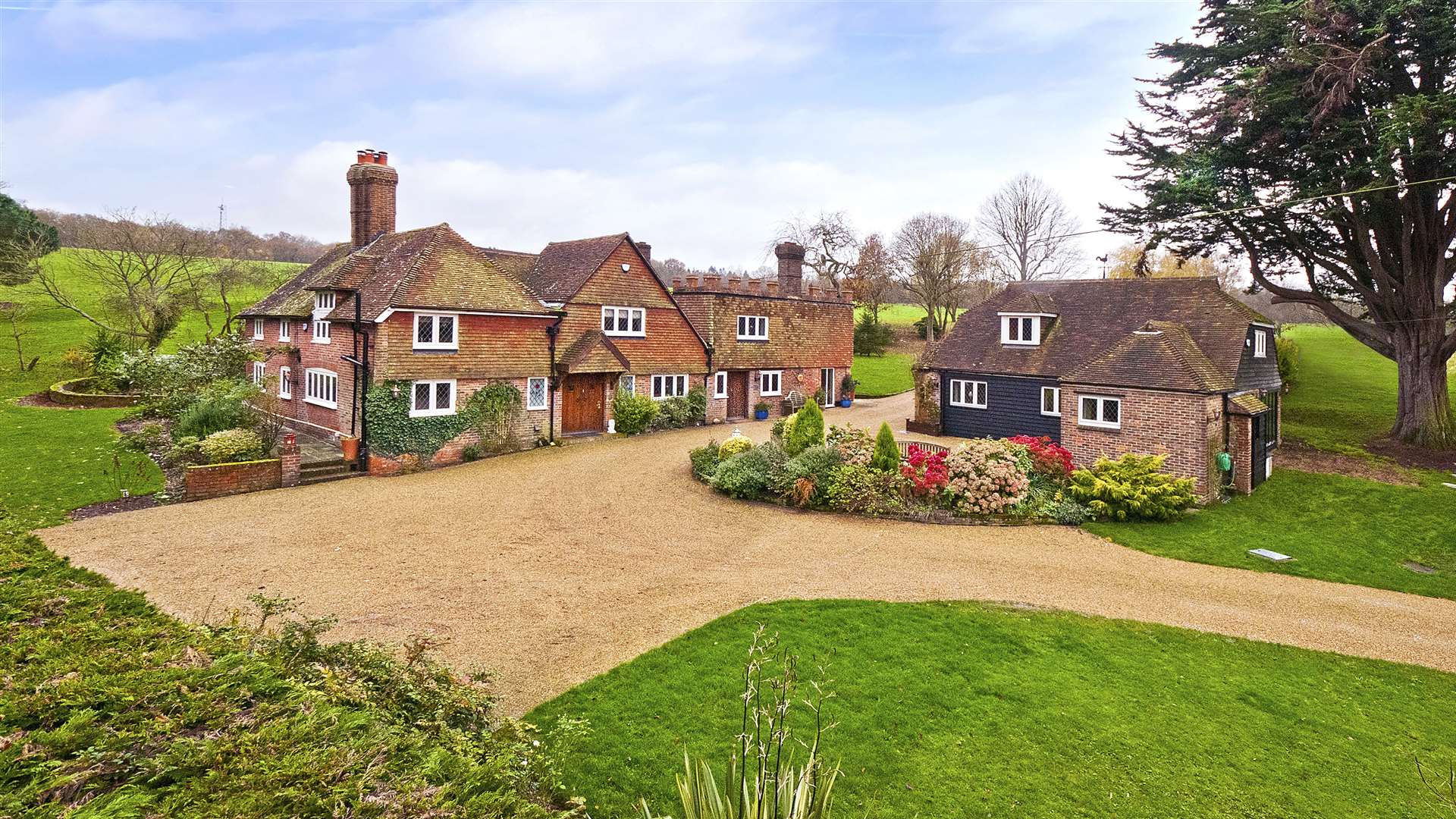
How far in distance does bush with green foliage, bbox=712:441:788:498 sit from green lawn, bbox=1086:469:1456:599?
7.73 meters

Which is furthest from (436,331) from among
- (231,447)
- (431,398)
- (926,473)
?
(926,473)

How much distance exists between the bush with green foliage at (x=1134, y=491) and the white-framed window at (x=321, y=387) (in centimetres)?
2224

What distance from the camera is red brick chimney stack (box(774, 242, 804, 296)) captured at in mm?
34031

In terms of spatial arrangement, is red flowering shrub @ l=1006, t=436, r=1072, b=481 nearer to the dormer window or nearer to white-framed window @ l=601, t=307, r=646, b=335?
the dormer window

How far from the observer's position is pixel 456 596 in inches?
430

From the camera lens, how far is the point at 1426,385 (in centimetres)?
2300

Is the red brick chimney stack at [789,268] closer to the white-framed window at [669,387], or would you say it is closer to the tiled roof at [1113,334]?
the white-framed window at [669,387]

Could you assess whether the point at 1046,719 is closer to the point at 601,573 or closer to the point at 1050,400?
the point at 601,573

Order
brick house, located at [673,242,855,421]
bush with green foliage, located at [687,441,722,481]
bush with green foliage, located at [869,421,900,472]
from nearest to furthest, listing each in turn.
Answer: bush with green foliage, located at [869,421,900,472] → bush with green foliage, located at [687,441,722,481] → brick house, located at [673,242,855,421]

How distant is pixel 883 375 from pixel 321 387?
33.8 m

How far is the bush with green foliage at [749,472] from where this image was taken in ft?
59.5

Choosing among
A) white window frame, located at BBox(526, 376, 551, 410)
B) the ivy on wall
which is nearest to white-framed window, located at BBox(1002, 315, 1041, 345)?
white window frame, located at BBox(526, 376, 551, 410)

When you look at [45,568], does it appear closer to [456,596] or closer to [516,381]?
[456,596]

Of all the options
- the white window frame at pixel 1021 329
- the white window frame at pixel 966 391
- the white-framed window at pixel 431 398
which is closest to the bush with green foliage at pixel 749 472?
the white-framed window at pixel 431 398
